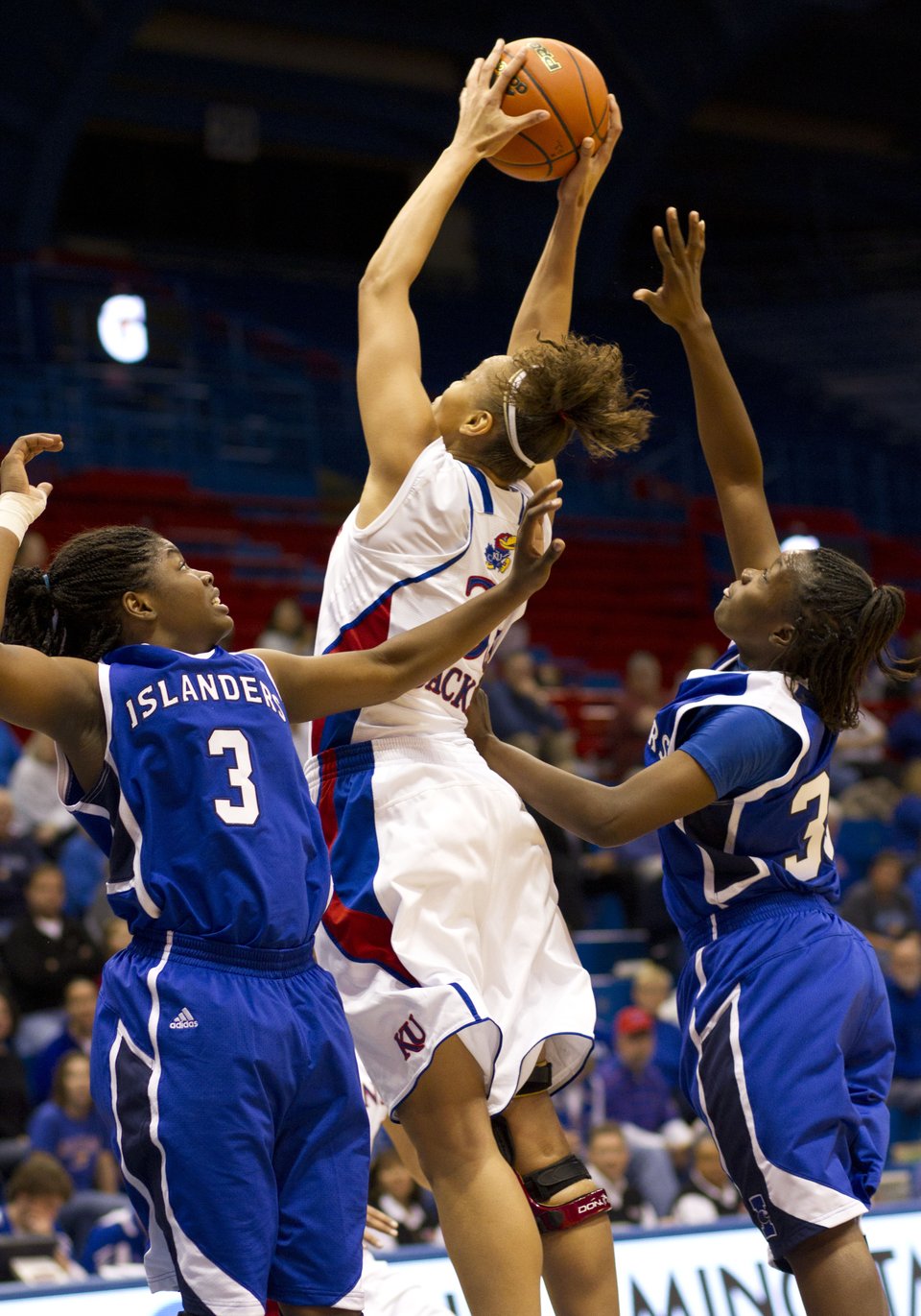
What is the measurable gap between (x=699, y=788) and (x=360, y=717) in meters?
0.75

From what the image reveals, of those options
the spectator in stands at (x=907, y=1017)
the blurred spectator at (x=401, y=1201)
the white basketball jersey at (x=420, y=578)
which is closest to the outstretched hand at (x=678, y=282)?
the white basketball jersey at (x=420, y=578)

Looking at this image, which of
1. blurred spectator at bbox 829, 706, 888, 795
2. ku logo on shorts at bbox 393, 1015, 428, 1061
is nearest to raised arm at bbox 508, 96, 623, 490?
ku logo on shorts at bbox 393, 1015, 428, 1061

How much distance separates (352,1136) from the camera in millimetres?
3078

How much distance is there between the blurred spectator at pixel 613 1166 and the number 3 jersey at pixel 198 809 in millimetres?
4893

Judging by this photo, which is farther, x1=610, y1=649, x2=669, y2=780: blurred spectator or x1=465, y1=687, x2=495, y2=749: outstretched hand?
x1=610, y1=649, x2=669, y2=780: blurred spectator

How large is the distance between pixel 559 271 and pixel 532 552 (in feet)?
4.13

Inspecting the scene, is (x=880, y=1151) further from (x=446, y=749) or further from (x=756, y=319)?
(x=756, y=319)

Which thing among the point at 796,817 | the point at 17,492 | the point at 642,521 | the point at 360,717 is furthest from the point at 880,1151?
the point at 642,521

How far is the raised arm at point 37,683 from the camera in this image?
2932 mm

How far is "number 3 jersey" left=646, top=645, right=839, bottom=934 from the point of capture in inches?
137

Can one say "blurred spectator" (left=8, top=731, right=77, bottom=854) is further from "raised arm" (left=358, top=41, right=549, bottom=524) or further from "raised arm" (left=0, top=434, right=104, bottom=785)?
"raised arm" (left=0, top=434, right=104, bottom=785)

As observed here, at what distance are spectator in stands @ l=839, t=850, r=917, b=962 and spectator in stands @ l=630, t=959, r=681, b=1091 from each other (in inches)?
58.9

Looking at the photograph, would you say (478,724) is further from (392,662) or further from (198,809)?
(198,809)

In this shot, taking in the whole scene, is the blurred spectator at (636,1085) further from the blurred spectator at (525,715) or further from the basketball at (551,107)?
the basketball at (551,107)
